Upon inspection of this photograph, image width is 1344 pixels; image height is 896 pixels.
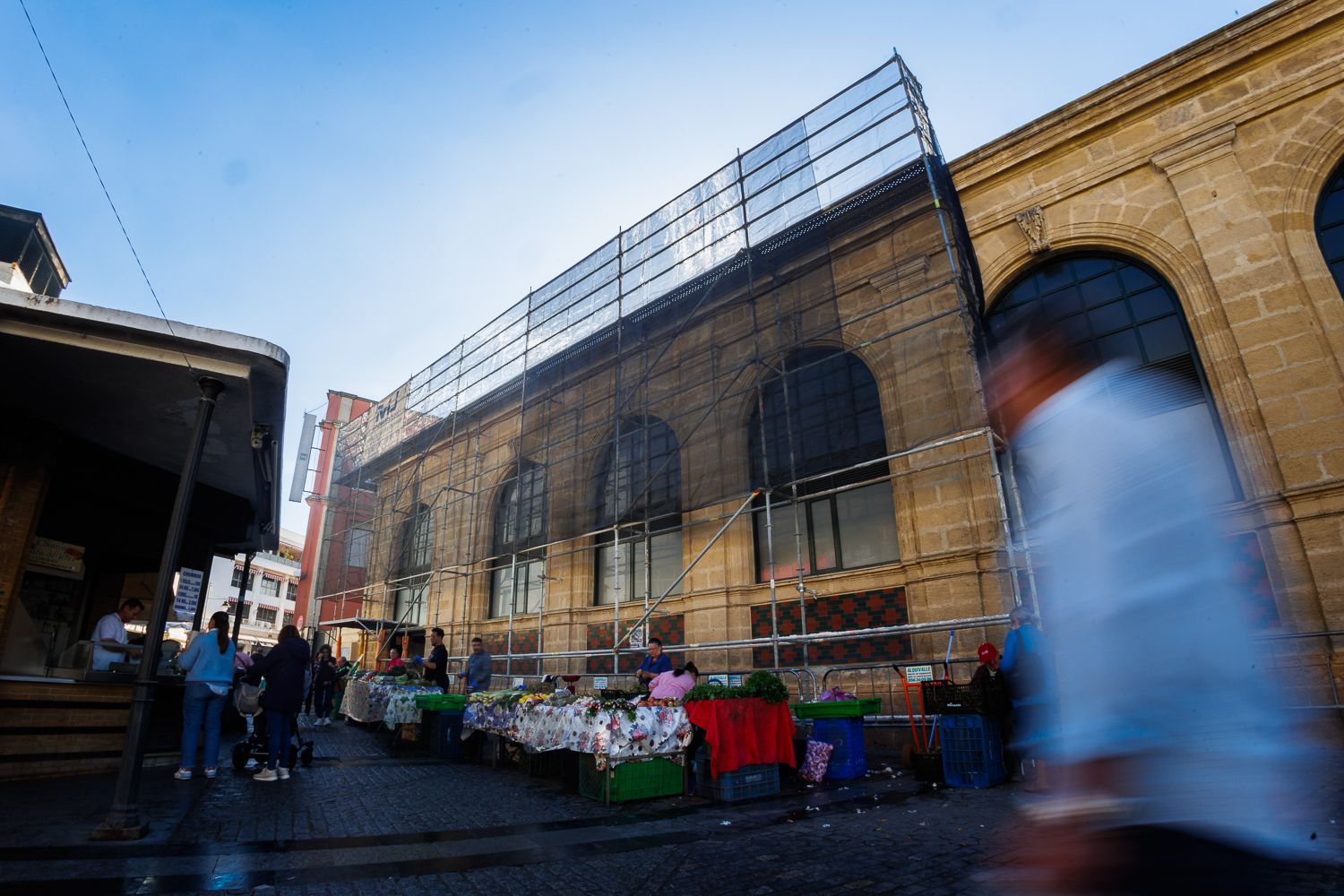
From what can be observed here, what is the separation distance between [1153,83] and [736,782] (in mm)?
12374

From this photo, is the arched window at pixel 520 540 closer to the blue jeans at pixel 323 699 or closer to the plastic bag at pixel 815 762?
the blue jeans at pixel 323 699

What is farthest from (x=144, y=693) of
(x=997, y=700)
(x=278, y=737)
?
(x=997, y=700)

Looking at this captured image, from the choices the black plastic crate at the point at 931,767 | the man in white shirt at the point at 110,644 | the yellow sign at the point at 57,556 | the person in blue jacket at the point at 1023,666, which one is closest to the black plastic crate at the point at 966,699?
the person in blue jacket at the point at 1023,666

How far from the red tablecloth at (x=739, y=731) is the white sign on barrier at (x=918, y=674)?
343 centimetres

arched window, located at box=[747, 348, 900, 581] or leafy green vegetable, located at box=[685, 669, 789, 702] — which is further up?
arched window, located at box=[747, 348, 900, 581]

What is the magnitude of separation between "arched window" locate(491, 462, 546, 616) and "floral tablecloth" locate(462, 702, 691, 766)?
31.0 ft

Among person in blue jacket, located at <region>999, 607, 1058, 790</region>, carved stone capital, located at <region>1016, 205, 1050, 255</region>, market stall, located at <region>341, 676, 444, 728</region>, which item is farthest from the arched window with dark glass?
person in blue jacket, located at <region>999, 607, 1058, 790</region>

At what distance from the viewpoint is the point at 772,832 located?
5258mm

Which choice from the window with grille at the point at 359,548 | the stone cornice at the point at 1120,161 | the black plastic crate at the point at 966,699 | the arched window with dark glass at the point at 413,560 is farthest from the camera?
the window with grille at the point at 359,548

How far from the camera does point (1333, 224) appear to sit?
9.38 metres

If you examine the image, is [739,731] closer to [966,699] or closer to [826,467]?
[966,699]

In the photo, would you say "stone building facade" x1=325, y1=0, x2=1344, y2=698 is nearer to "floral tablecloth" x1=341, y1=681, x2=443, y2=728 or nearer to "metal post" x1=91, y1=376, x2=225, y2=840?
"floral tablecloth" x1=341, y1=681, x2=443, y2=728

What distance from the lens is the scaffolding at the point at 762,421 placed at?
428 inches

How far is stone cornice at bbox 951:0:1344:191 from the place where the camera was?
389 inches
